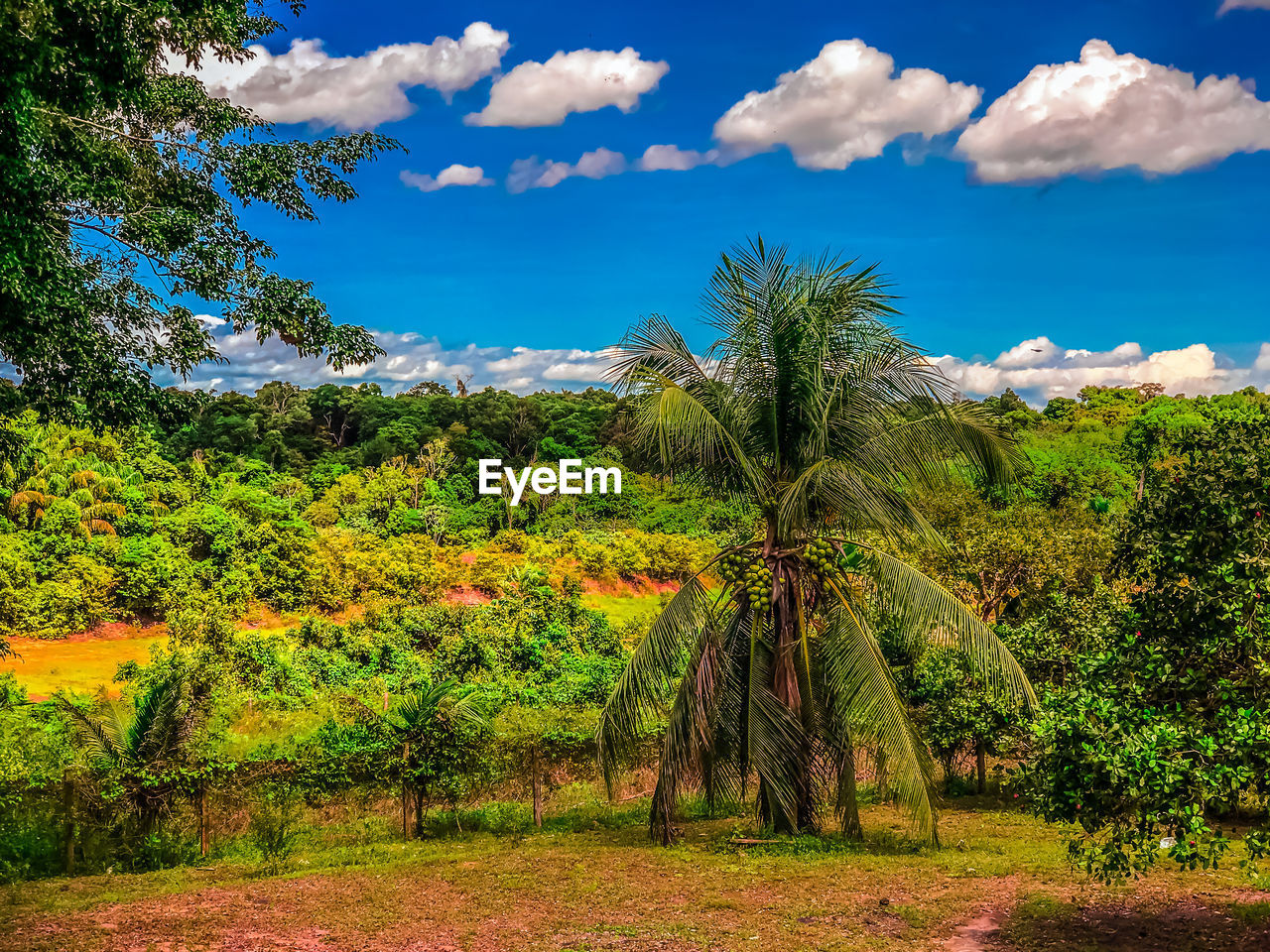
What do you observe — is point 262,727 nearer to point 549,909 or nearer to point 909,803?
point 549,909

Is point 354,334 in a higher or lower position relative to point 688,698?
higher

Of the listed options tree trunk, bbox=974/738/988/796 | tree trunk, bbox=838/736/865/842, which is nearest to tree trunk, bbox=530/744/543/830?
tree trunk, bbox=838/736/865/842

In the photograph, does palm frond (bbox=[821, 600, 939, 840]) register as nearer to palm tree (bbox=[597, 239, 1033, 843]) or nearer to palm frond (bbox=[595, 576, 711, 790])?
palm tree (bbox=[597, 239, 1033, 843])

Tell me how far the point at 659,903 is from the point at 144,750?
606 cm

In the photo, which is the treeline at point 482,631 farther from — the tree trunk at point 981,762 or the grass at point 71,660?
the grass at point 71,660

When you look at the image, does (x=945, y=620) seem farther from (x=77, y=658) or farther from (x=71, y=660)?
(x=77, y=658)

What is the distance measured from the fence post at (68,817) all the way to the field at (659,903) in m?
0.66

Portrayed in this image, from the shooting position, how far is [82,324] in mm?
6629

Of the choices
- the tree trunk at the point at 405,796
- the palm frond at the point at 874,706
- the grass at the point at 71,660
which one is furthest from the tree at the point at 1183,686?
the grass at the point at 71,660

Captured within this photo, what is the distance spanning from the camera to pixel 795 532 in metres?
9.73

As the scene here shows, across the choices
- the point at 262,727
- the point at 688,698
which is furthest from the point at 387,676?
the point at 688,698

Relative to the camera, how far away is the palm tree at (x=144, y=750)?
9.77 metres

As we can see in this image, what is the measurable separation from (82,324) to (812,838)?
8.19m

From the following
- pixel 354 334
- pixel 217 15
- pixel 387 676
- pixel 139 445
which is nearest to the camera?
pixel 217 15
